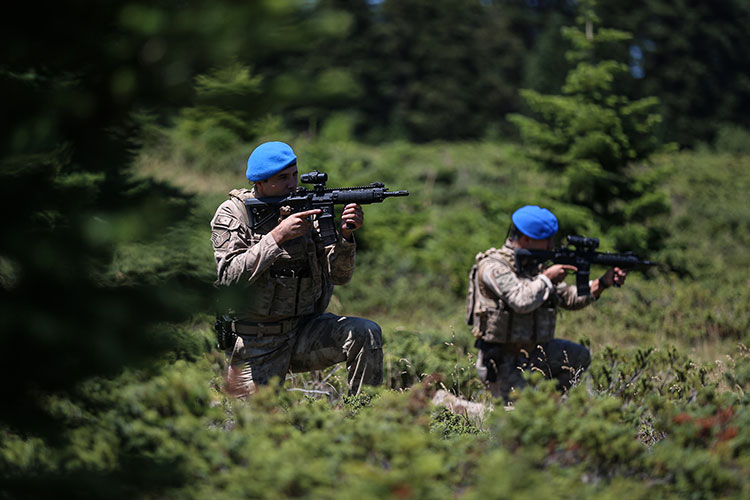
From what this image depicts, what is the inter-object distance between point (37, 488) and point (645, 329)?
710cm

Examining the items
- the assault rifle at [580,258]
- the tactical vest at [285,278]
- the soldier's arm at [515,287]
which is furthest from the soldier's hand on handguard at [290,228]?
the assault rifle at [580,258]

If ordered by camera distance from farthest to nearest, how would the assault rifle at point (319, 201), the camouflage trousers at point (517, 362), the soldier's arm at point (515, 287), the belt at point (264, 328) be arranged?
the camouflage trousers at point (517, 362)
the soldier's arm at point (515, 287)
the belt at point (264, 328)
the assault rifle at point (319, 201)

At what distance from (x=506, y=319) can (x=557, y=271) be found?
0.56 m

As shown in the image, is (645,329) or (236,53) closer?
(236,53)

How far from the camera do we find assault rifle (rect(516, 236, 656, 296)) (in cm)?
613

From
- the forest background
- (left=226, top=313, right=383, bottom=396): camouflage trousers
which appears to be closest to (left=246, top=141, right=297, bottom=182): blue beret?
(left=226, top=313, right=383, bottom=396): camouflage trousers

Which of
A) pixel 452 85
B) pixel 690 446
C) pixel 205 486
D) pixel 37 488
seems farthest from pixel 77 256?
pixel 452 85

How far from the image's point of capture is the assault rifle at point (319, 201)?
16.2 ft

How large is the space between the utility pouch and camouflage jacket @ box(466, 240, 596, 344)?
2.07 m

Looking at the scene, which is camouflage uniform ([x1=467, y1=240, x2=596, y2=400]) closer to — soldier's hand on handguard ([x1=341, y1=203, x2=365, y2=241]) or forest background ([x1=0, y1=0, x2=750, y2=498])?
forest background ([x1=0, y1=0, x2=750, y2=498])

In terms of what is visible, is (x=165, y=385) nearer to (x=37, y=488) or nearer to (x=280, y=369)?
(x=37, y=488)

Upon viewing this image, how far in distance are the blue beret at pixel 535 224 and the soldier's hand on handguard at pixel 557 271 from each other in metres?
0.26

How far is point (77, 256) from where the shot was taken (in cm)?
242

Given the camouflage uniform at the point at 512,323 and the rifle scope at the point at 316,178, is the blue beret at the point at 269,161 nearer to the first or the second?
the rifle scope at the point at 316,178
